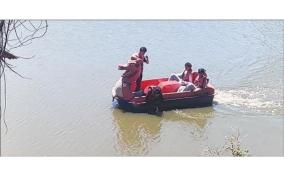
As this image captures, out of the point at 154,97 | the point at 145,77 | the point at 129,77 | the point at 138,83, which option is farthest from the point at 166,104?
the point at 145,77

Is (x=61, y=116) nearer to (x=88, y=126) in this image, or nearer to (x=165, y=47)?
(x=88, y=126)

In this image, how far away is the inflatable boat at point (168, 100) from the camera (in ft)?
35.0

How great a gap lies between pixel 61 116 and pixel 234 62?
17.0 feet

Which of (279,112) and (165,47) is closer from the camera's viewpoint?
(279,112)

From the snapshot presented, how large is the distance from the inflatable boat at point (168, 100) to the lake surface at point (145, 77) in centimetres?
13

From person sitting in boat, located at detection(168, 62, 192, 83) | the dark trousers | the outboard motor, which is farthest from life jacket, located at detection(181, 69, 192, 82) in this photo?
the dark trousers

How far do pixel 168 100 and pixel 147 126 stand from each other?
2.48 feet

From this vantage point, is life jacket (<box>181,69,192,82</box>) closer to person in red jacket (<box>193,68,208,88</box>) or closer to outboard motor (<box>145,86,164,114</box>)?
person in red jacket (<box>193,68,208,88</box>)

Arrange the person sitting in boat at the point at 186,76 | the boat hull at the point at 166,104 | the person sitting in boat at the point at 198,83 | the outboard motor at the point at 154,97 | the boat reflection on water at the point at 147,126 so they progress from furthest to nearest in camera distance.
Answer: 1. the person sitting in boat at the point at 186,76
2. the person sitting in boat at the point at 198,83
3. the boat hull at the point at 166,104
4. the outboard motor at the point at 154,97
5. the boat reflection on water at the point at 147,126

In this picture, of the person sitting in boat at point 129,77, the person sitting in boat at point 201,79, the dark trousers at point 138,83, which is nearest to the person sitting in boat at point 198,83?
the person sitting in boat at point 201,79

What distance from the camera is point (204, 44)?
1491 cm

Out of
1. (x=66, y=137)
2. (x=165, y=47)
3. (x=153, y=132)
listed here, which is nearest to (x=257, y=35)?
(x=165, y=47)

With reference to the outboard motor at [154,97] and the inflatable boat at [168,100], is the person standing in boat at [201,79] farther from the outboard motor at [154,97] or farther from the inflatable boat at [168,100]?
the outboard motor at [154,97]

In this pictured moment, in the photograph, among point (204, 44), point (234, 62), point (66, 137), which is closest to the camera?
point (66, 137)
